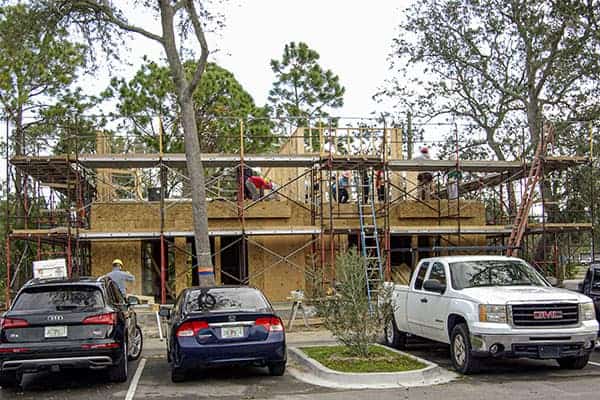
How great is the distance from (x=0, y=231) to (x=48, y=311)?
30.0 m

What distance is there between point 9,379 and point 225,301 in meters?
3.28

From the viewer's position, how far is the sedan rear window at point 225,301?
36.1 feet

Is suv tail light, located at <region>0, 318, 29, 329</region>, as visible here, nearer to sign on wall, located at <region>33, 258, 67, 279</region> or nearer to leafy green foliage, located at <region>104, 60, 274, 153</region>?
sign on wall, located at <region>33, 258, 67, 279</region>

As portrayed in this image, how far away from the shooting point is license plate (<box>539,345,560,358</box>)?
34.6 ft

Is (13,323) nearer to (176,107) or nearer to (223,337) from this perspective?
(223,337)

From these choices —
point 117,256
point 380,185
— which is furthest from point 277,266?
point 117,256

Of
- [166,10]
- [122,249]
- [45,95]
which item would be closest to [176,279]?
[122,249]

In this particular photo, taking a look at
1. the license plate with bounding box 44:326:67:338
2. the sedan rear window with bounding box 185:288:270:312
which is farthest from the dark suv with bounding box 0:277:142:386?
the sedan rear window with bounding box 185:288:270:312

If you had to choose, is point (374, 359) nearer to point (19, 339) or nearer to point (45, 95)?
point (19, 339)

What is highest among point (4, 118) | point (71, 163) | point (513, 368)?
point (4, 118)

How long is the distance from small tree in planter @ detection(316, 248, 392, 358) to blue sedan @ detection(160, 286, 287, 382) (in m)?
1.31

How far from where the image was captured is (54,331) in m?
10.1

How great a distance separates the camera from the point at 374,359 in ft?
39.3

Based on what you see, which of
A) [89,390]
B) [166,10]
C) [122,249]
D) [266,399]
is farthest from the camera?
[122,249]
